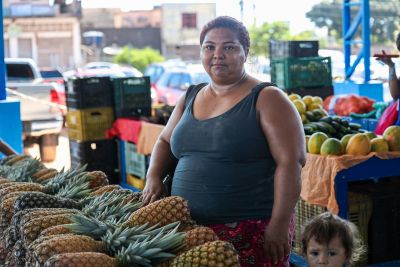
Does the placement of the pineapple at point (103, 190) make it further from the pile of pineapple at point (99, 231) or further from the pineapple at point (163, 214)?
the pineapple at point (163, 214)

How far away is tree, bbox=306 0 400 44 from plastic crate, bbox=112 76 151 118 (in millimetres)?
30402

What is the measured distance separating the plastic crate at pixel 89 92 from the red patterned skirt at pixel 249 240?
22.4 ft

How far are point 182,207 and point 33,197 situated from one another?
84cm

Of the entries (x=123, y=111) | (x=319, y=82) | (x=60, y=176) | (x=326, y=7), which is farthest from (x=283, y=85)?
(x=326, y=7)

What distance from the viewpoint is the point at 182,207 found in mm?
2902

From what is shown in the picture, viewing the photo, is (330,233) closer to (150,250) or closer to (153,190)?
(153,190)

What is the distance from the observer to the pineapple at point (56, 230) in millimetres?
2791

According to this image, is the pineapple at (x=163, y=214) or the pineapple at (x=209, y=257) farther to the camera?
the pineapple at (x=163, y=214)

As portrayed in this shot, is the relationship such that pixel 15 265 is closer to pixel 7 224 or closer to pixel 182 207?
pixel 7 224

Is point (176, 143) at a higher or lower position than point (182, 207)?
higher

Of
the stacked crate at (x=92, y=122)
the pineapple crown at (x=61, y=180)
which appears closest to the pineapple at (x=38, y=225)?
the pineapple crown at (x=61, y=180)

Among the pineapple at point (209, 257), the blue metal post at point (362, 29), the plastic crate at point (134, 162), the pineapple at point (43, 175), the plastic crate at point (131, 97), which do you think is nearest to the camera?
the pineapple at point (209, 257)

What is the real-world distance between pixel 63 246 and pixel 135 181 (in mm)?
6773

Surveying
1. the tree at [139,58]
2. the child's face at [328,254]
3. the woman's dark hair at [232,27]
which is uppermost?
the woman's dark hair at [232,27]
